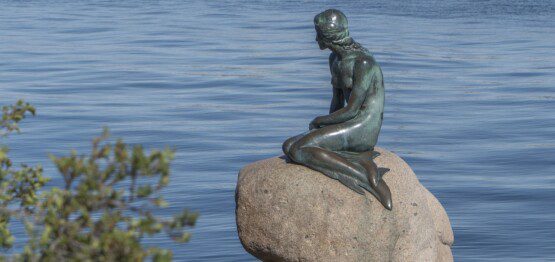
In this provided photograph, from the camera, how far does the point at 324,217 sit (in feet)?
30.1

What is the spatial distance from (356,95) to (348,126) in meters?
0.24

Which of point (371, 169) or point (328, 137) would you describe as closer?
point (371, 169)

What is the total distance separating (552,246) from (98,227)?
376 inches

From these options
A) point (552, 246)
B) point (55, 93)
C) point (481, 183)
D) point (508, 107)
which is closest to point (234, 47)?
point (55, 93)

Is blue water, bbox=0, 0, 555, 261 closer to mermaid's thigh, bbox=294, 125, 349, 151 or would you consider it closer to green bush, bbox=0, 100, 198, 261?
mermaid's thigh, bbox=294, 125, 349, 151

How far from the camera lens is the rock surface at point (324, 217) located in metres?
9.19

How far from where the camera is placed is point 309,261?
30.7 ft

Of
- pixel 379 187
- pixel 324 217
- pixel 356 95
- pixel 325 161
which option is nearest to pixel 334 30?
pixel 356 95

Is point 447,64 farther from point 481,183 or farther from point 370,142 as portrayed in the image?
point 370,142

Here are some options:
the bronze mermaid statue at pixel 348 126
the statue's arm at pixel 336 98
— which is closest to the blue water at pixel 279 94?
the statue's arm at pixel 336 98

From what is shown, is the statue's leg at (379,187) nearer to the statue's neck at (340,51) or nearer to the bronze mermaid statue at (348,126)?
the bronze mermaid statue at (348,126)

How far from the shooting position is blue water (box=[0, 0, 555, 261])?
15508mm

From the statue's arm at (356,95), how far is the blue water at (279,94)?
4.18 meters

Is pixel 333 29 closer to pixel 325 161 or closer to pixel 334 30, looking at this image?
pixel 334 30
